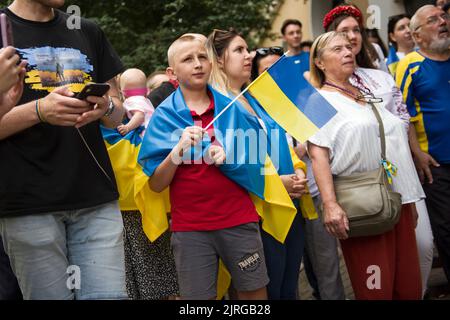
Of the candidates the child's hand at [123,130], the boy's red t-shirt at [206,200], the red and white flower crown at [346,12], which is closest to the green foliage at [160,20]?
the red and white flower crown at [346,12]

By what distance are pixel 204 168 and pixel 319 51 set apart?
1199 millimetres

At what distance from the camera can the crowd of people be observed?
2.93 m

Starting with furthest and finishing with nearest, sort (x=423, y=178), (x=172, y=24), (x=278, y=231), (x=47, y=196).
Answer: (x=172, y=24)
(x=423, y=178)
(x=278, y=231)
(x=47, y=196)

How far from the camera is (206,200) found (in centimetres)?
362

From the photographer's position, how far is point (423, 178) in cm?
511

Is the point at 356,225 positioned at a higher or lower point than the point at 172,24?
lower

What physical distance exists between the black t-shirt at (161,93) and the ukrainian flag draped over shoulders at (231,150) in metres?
1.31

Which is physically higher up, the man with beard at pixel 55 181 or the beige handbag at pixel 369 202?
the man with beard at pixel 55 181

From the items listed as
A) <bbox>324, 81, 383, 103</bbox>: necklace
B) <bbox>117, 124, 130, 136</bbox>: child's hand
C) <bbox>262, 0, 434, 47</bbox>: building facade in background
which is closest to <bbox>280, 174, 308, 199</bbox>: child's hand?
<bbox>324, 81, 383, 103</bbox>: necklace

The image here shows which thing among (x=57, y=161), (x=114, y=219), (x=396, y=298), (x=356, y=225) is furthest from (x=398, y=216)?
(x=57, y=161)

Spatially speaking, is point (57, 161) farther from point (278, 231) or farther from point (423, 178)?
point (423, 178)

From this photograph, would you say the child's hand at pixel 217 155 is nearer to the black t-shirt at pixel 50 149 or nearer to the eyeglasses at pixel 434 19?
the black t-shirt at pixel 50 149

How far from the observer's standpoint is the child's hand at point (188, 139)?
3365 millimetres

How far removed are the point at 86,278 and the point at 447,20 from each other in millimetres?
3645
